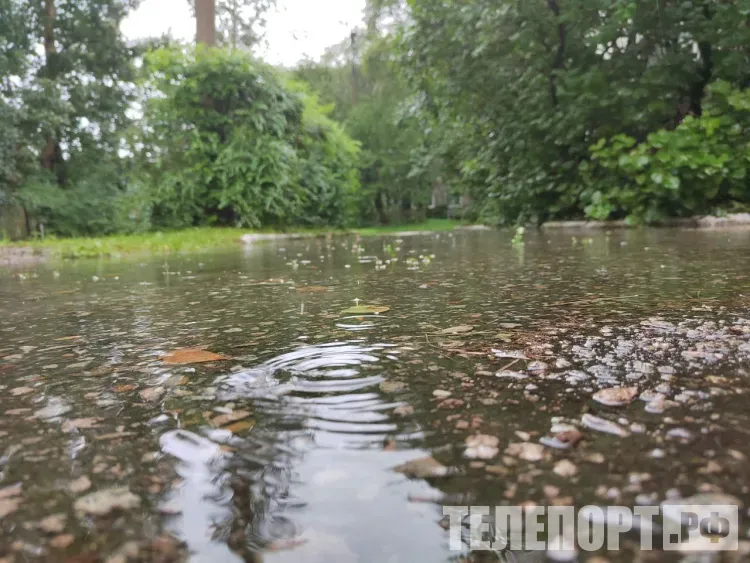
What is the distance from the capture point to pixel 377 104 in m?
26.8

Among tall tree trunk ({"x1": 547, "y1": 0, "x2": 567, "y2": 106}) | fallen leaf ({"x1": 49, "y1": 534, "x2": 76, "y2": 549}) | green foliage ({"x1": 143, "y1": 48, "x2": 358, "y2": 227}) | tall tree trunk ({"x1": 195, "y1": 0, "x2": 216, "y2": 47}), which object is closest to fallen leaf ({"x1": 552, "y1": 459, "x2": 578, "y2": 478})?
fallen leaf ({"x1": 49, "y1": 534, "x2": 76, "y2": 549})

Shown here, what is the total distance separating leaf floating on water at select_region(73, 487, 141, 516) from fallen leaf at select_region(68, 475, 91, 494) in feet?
0.08

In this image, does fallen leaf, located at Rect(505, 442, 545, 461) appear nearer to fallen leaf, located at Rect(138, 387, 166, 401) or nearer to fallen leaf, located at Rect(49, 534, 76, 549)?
fallen leaf, located at Rect(49, 534, 76, 549)

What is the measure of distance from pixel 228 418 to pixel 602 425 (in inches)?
28.3

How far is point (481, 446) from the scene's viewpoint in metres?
0.93

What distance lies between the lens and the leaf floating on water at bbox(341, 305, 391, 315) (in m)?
2.25

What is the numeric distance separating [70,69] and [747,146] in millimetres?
19592

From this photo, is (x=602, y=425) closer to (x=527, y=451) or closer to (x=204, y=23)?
(x=527, y=451)

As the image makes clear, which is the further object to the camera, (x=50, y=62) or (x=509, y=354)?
(x=50, y=62)

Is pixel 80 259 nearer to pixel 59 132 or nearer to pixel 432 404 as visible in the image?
pixel 432 404

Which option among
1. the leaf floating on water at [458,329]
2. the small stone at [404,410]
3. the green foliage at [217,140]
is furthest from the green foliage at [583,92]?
the small stone at [404,410]

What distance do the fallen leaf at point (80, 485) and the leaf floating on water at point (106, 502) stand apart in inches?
1.0

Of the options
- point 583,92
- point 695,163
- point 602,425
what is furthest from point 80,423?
point 583,92

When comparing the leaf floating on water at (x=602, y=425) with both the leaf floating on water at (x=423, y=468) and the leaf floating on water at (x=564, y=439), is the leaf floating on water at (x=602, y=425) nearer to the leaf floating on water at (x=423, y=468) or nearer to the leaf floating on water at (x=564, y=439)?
the leaf floating on water at (x=564, y=439)
